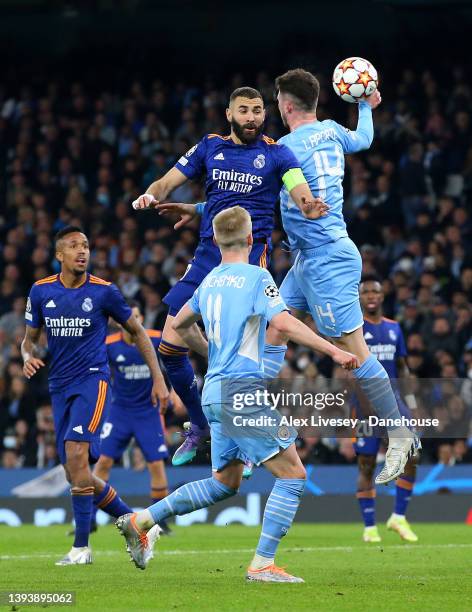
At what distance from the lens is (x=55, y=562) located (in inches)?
447

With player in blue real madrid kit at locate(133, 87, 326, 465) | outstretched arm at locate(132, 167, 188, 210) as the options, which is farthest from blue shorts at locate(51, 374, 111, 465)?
outstretched arm at locate(132, 167, 188, 210)

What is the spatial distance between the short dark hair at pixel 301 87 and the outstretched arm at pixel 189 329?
6.12ft

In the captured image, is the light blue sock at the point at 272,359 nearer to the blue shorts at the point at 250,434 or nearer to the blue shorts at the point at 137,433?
the blue shorts at the point at 250,434

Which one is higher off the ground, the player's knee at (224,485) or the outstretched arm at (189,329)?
the outstretched arm at (189,329)

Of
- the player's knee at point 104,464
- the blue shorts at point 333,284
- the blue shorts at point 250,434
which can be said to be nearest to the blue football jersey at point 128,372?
the player's knee at point 104,464

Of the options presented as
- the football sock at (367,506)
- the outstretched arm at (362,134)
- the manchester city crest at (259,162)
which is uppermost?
the outstretched arm at (362,134)

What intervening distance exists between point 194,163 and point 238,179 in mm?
401

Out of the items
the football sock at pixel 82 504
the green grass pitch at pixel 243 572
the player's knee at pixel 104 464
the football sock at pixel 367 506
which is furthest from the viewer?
the player's knee at pixel 104 464

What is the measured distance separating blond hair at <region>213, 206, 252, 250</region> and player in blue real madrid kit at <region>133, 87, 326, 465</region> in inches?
34.3

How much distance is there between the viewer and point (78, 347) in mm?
11531

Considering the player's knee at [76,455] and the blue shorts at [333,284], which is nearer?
the blue shorts at [333,284]

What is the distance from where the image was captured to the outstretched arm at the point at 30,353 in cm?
1102

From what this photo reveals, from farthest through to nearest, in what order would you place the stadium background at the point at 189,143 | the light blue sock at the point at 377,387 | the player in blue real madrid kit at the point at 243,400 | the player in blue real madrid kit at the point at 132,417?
the stadium background at the point at 189,143, the player in blue real madrid kit at the point at 132,417, the light blue sock at the point at 377,387, the player in blue real madrid kit at the point at 243,400

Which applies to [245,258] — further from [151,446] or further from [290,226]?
[151,446]
